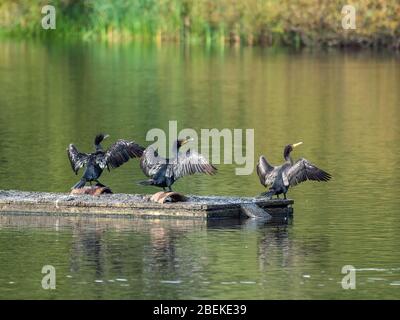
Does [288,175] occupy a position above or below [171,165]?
below

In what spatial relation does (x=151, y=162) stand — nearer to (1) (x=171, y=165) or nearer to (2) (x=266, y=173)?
(1) (x=171, y=165)

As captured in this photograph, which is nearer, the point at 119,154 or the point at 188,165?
the point at 188,165

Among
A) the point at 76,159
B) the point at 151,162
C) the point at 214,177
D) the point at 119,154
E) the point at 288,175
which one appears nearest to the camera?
the point at 151,162

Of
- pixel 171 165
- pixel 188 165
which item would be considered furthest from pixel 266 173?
pixel 171 165

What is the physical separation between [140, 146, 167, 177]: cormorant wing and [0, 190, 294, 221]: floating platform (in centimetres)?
41

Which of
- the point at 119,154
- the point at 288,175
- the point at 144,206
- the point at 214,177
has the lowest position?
the point at 214,177

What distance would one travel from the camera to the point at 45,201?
2408 cm

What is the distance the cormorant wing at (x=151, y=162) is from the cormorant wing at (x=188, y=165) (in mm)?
169

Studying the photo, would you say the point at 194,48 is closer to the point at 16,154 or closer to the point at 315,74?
the point at 315,74

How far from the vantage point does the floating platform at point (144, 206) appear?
23406mm

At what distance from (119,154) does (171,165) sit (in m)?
1.07

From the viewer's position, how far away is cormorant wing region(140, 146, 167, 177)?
2370 cm

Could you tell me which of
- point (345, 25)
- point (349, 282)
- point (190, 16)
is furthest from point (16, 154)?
point (190, 16)

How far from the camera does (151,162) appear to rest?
23.8m
